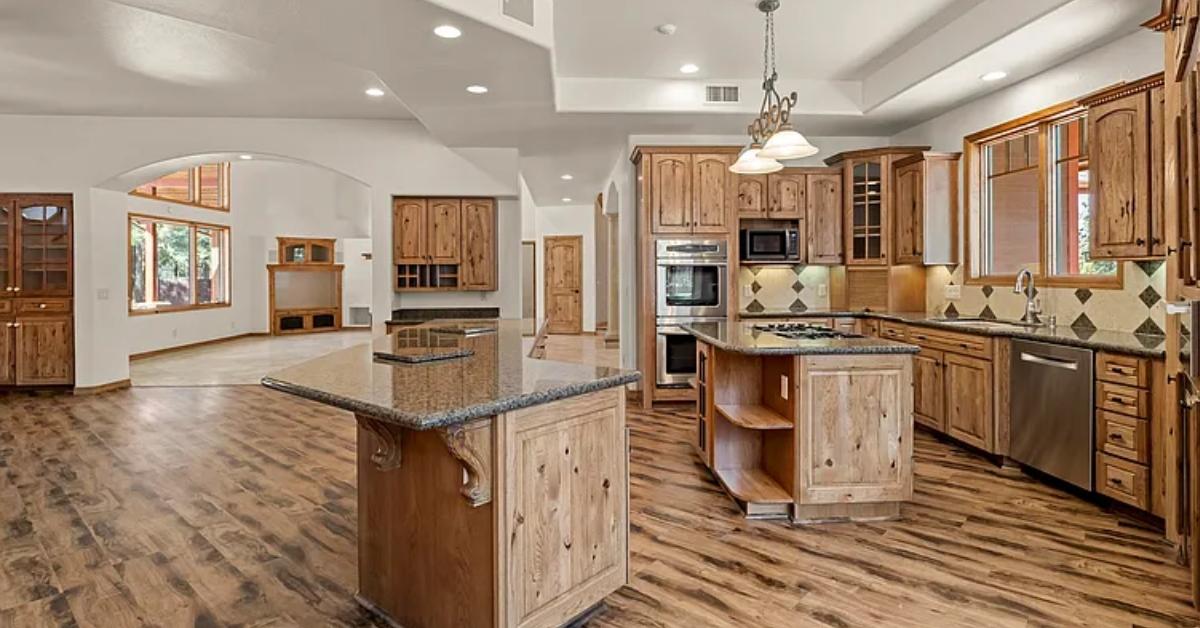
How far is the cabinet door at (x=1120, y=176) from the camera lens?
10.6ft

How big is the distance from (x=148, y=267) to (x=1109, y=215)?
447 inches

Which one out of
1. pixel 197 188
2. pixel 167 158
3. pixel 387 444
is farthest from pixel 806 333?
pixel 197 188

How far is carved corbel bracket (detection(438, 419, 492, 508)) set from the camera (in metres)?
1.72

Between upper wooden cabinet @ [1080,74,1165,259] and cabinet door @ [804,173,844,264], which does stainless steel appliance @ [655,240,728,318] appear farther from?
upper wooden cabinet @ [1080,74,1165,259]

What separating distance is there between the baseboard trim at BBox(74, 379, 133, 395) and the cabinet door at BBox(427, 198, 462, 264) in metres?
3.77

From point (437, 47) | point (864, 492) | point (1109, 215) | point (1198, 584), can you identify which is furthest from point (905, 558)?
point (437, 47)

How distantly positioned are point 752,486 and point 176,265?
33.6 feet

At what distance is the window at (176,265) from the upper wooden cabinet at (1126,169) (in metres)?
10.8

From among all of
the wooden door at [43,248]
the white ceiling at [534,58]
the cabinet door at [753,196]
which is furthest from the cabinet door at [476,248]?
the wooden door at [43,248]

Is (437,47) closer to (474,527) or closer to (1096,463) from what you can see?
(474,527)

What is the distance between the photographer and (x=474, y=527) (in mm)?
1873

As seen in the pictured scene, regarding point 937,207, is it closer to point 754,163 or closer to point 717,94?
point 717,94

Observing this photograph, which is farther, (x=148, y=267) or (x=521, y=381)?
Answer: (x=148, y=267)

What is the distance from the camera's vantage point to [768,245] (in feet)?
19.5
